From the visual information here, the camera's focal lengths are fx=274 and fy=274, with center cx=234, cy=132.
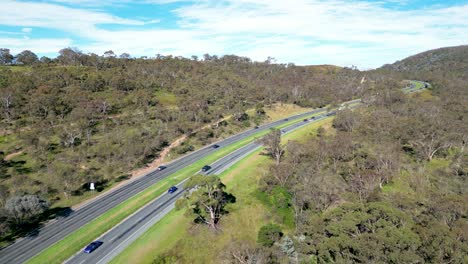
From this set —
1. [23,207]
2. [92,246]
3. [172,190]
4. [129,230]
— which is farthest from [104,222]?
[172,190]

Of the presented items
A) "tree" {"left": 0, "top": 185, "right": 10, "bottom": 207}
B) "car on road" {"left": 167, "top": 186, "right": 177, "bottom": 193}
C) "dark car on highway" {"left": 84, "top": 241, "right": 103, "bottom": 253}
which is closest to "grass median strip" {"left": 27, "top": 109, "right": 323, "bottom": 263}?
"dark car on highway" {"left": 84, "top": 241, "right": 103, "bottom": 253}

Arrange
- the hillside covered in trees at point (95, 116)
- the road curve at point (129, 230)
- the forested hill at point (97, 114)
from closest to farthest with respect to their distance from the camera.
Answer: the road curve at point (129, 230) → the hillside covered in trees at point (95, 116) → the forested hill at point (97, 114)

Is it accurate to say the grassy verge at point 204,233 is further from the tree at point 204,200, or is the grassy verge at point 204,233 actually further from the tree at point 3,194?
the tree at point 3,194

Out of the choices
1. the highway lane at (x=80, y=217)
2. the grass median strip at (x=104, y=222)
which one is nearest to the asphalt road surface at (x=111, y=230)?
the highway lane at (x=80, y=217)

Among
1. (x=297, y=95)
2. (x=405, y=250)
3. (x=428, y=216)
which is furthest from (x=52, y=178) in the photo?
(x=297, y=95)

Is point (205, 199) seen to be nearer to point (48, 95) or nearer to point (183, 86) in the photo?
point (48, 95)

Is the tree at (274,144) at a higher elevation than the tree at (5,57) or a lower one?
lower

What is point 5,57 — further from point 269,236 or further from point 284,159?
point 269,236

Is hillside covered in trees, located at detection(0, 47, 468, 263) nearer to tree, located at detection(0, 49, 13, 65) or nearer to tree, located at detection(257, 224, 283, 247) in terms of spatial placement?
tree, located at detection(257, 224, 283, 247)
